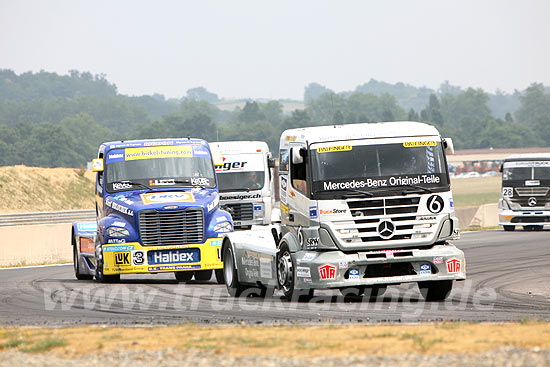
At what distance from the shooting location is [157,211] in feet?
61.2

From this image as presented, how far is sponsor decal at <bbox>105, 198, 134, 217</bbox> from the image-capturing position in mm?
18656

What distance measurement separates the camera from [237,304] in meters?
14.9

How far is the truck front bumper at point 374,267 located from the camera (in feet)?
46.5

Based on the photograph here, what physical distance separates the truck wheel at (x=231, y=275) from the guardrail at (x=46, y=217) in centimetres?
2790

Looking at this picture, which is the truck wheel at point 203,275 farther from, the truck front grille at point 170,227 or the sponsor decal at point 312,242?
the sponsor decal at point 312,242

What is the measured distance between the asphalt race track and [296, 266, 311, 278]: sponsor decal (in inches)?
16.5

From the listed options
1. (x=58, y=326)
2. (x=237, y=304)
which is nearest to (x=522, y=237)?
(x=237, y=304)

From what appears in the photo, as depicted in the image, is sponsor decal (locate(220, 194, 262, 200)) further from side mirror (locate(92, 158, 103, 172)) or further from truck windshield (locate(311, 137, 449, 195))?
truck windshield (locate(311, 137, 449, 195))

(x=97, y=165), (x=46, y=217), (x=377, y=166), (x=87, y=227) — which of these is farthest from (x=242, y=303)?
(x=46, y=217)

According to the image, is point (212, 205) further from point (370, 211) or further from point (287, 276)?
point (370, 211)

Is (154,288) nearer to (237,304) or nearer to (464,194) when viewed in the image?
(237,304)

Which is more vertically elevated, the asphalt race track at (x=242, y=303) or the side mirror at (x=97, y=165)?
the side mirror at (x=97, y=165)

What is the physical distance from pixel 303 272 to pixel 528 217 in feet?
78.1

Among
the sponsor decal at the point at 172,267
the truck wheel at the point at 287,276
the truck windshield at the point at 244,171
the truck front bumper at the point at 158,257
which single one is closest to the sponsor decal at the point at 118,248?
the truck front bumper at the point at 158,257
